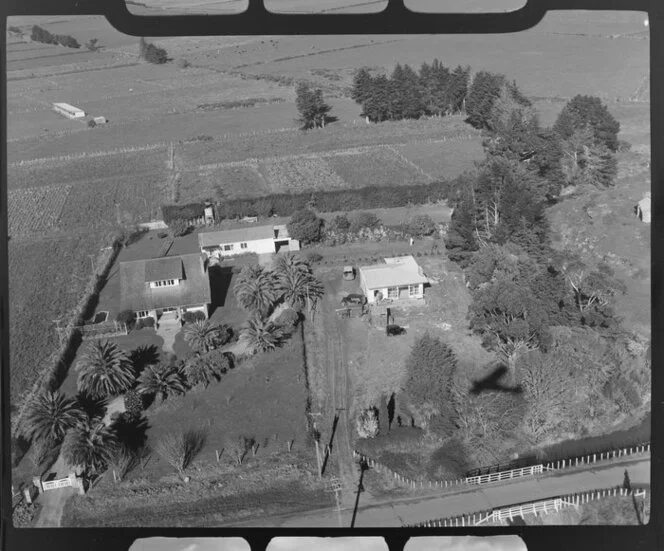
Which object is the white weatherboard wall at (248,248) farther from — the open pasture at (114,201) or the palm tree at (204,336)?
the open pasture at (114,201)

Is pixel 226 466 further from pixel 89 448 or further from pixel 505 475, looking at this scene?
pixel 505 475

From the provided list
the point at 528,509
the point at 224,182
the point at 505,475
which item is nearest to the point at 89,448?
the point at 505,475

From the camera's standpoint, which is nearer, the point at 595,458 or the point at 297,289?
the point at 595,458

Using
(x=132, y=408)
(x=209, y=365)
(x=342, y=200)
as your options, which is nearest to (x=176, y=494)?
(x=132, y=408)

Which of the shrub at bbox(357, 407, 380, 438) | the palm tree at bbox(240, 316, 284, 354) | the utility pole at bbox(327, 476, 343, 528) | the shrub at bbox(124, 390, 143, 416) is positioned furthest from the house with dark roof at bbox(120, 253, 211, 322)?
the utility pole at bbox(327, 476, 343, 528)

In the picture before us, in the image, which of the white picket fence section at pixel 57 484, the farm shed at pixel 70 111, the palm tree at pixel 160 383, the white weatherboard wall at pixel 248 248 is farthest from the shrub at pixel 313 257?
the farm shed at pixel 70 111

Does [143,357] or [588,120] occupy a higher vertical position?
[588,120]
